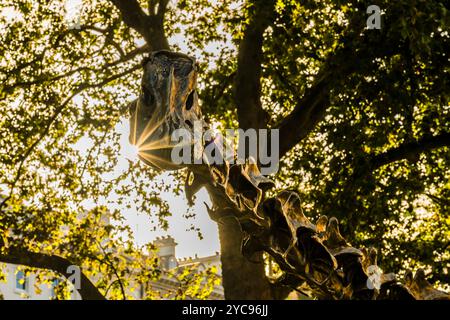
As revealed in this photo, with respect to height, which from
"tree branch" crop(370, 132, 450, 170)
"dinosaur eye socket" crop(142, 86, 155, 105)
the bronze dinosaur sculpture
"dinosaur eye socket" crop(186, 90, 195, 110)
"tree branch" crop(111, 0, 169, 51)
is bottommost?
the bronze dinosaur sculpture

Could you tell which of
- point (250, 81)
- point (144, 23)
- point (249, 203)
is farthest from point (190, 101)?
point (144, 23)

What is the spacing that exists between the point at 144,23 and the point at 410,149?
18.8ft

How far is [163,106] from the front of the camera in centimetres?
262

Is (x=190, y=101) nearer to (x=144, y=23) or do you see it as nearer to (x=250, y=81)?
(x=250, y=81)

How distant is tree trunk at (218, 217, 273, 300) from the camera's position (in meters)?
12.6

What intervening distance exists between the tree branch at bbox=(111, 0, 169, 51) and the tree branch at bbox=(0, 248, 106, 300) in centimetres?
454

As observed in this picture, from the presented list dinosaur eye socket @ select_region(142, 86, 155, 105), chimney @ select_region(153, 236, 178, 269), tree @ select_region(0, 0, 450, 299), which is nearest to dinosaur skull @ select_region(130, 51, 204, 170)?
dinosaur eye socket @ select_region(142, 86, 155, 105)

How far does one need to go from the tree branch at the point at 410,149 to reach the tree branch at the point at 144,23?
15.2 ft

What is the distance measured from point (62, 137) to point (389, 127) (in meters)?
7.37

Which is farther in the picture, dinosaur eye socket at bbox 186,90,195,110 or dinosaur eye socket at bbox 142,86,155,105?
dinosaur eye socket at bbox 186,90,195,110

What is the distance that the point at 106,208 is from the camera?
16.5 meters

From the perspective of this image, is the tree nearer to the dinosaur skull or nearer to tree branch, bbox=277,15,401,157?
tree branch, bbox=277,15,401,157

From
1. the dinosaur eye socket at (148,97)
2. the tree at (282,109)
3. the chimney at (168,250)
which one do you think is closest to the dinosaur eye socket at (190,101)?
the dinosaur eye socket at (148,97)

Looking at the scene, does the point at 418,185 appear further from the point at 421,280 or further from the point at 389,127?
the point at 421,280
